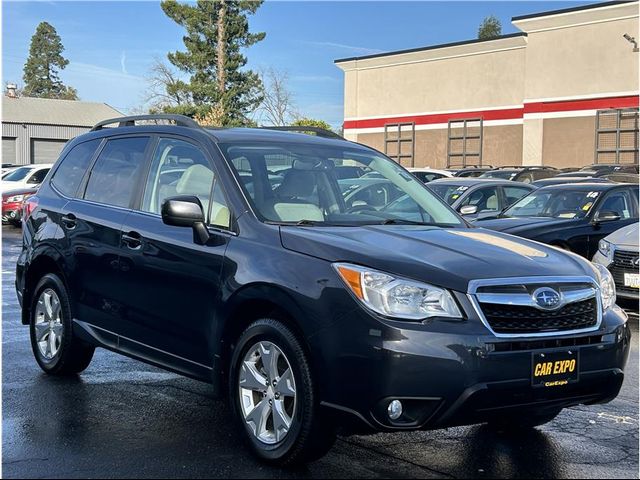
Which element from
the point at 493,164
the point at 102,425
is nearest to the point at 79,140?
the point at 102,425

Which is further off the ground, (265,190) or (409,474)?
(265,190)

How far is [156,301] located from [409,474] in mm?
1927

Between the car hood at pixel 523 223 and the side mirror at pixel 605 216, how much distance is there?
0.25m

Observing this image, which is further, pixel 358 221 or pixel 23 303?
pixel 23 303

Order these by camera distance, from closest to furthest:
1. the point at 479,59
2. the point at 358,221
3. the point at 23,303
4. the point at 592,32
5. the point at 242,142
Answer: the point at 358,221 < the point at 242,142 < the point at 23,303 < the point at 592,32 < the point at 479,59

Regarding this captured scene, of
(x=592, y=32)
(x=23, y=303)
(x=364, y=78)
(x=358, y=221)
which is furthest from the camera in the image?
(x=364, y=78)

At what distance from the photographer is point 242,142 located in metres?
5.66

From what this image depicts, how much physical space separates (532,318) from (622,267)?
6.37 m

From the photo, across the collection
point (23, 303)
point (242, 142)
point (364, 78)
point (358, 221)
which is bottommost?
point (23, 303)

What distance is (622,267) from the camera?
10227 mm

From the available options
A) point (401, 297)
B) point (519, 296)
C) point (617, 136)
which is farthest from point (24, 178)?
point (617, 136)

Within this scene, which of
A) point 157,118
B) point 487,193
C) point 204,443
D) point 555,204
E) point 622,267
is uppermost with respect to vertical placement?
point 157,118

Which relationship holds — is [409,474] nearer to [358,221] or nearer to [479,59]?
[358,221]

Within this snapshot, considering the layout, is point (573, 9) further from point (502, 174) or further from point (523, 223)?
point (523, 223)
